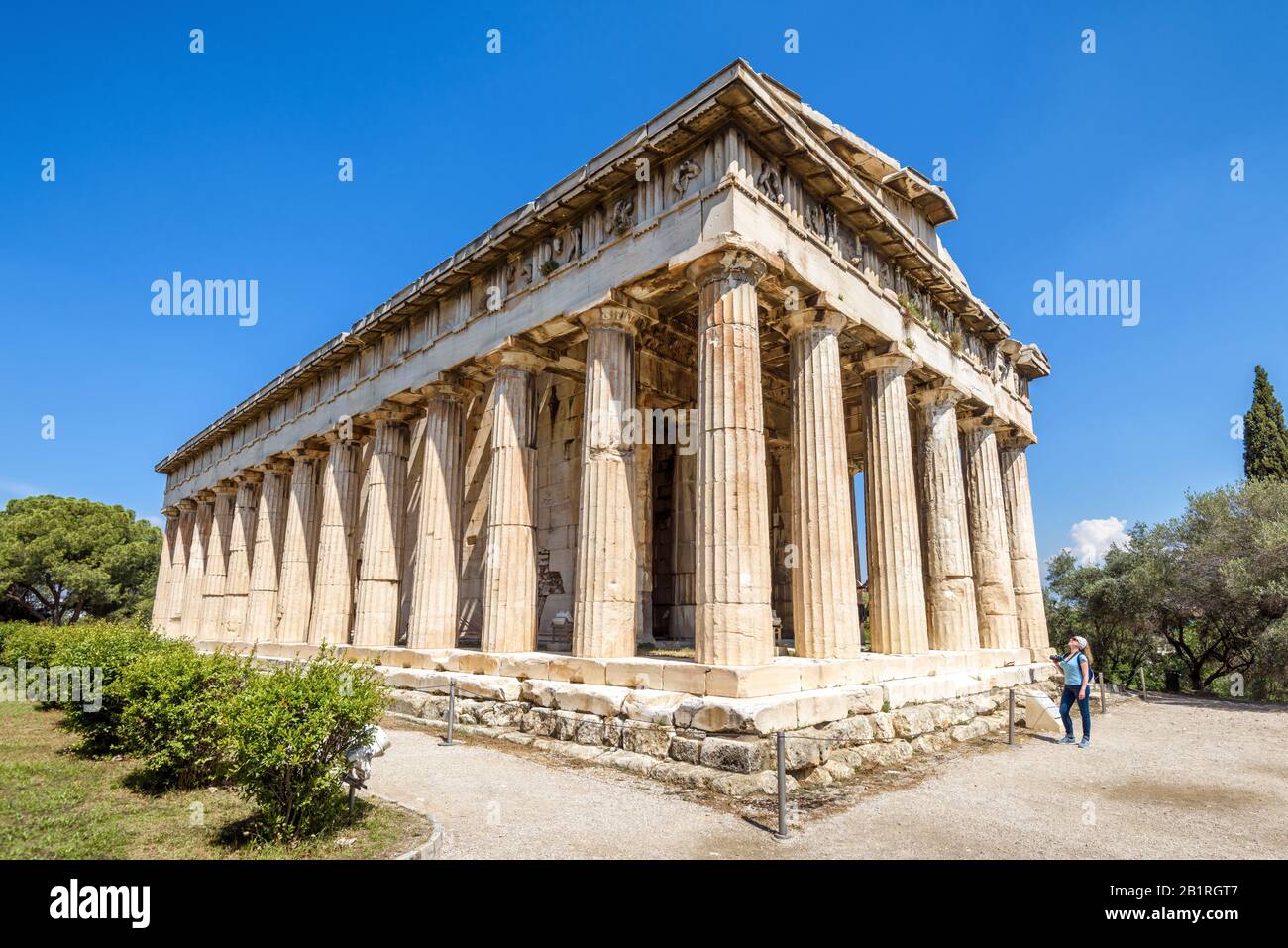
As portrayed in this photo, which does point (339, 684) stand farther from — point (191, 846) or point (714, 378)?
point (714, 378)

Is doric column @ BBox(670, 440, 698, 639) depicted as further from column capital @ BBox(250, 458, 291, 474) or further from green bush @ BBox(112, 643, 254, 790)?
column capital @ BBox(250, 458, 291, 474)

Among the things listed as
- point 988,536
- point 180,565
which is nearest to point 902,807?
point 988,536

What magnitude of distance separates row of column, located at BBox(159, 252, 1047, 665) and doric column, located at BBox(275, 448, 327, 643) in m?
0.07

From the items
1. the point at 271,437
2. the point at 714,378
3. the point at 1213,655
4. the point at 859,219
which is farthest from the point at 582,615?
the point at 1213,655

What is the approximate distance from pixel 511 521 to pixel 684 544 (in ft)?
18.2

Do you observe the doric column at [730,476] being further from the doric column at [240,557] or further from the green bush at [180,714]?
the doric column at [240,557]

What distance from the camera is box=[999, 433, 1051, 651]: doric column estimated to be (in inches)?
744

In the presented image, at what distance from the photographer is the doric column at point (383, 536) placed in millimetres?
17016

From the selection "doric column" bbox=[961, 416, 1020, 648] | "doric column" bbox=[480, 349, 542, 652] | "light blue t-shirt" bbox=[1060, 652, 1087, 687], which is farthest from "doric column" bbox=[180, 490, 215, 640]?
"light blue t-shirt" bbox=[1060, 652, 1087, 687]

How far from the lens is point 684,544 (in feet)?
58.5

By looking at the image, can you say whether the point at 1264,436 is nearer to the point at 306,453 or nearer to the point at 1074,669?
the point at 1074,669
